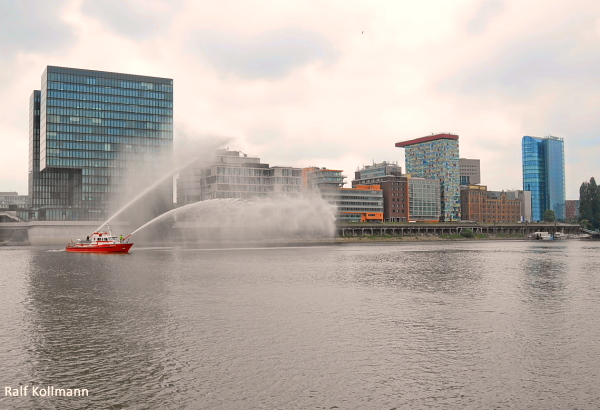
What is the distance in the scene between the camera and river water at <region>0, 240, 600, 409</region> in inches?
832

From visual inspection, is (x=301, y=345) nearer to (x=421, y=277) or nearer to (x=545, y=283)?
(x=421, y=277)

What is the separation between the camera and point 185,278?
61.1m

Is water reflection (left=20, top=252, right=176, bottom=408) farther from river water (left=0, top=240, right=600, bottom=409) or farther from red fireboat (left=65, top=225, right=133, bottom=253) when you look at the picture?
red fireboat (left=65, top=225, right=133, bottom=253)

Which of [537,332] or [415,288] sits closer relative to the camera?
[537,332]

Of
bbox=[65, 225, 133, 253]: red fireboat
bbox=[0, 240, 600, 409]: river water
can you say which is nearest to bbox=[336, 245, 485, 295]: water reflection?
bbox=[0, 240, 600, 409]: river water

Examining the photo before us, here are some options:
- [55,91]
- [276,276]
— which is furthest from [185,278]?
[55,91]

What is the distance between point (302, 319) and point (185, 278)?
2841 centimetres

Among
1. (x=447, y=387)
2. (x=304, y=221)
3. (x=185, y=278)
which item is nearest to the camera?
(x=447, y=387)

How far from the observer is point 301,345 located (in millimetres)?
28922

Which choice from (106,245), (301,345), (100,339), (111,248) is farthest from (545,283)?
(106,245)

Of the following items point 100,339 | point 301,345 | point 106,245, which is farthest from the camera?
point 106,245

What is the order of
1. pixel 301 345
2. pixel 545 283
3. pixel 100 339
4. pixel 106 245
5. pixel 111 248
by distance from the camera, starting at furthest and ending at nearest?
1. pixel 106 245
2. pixel 111 248
3. pixel 545 283
4. pixel 100 339
5. pixel 301 345

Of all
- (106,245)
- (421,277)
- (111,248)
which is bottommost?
(421,277)

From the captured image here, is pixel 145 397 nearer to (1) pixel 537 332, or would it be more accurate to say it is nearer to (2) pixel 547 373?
(2) pixel 547 373
